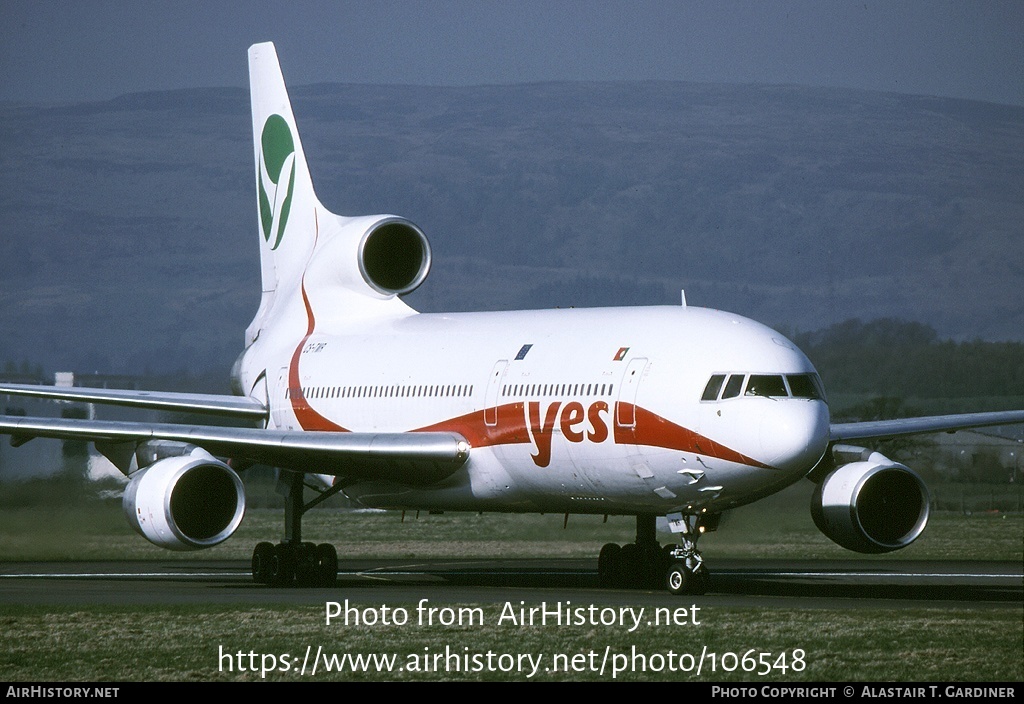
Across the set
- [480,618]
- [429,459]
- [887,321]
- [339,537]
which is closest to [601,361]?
[429,459]

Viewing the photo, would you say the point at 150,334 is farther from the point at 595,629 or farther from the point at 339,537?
the point at 595,629

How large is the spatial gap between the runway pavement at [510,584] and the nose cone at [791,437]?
1691mm

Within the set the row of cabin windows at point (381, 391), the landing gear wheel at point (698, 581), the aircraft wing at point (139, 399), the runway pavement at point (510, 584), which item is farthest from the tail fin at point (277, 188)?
the landing gear wheel at point (698, 581)

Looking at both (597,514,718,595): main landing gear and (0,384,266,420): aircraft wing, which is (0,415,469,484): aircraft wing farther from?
(597,514,718,595): main landing gear

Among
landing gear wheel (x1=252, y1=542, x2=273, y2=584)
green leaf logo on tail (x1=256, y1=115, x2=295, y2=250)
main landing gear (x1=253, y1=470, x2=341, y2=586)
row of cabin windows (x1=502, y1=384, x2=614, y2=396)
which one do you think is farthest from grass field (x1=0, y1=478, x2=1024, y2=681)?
green leaf logo on tail (x1=256, y1=115, x2=295, y2=250)

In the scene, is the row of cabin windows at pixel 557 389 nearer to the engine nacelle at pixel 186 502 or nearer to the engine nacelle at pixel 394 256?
the engine nacelle at pixel 186 502

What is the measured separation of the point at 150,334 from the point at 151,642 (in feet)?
357

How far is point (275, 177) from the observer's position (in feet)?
109

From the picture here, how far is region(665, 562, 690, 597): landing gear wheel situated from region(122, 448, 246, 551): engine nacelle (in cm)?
618

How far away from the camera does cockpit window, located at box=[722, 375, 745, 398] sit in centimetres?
2028

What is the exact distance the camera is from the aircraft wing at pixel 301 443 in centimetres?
2328
